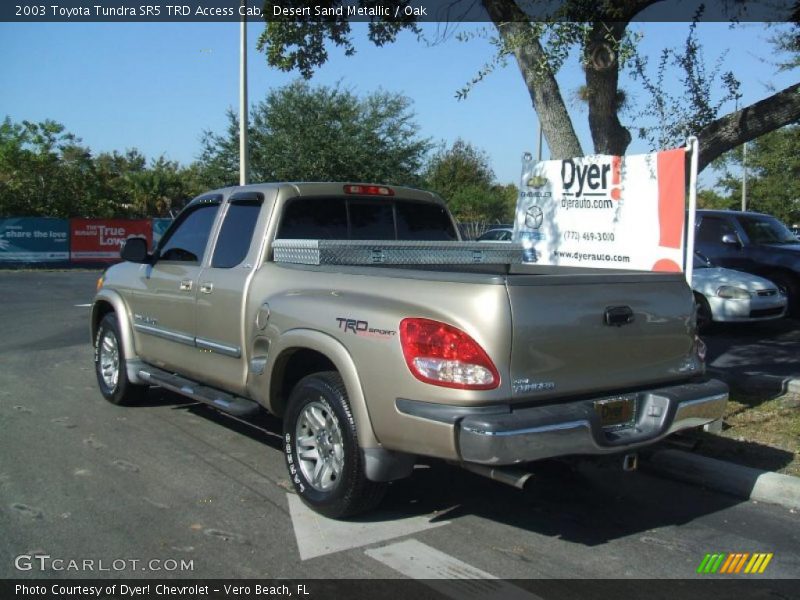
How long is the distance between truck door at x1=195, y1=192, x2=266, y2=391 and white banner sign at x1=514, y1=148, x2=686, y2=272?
3.14m

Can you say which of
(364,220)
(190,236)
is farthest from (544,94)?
(190,236)

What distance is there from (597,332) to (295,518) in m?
2.05

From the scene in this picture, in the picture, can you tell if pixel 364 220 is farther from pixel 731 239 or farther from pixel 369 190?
pixel 731 239

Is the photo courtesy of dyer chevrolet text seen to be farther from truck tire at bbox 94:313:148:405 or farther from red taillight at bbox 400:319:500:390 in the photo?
truck tire at bbox 94:313:148:405

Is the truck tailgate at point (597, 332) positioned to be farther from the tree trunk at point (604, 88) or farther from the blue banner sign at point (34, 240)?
the blue banner sign at point (34, 240)

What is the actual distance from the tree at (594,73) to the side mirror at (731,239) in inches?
222

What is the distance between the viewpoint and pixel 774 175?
101ft

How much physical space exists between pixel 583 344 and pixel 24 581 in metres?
3.00

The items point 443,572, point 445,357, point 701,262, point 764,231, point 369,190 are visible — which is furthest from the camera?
point 764,231

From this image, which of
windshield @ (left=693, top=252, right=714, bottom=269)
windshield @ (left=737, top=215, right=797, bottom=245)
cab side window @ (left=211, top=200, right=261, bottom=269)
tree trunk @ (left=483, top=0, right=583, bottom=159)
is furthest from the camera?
windshield @ (left=737, top=215, right=797, bottom=245)

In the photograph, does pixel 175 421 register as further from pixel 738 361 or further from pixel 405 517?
pixel 738 361

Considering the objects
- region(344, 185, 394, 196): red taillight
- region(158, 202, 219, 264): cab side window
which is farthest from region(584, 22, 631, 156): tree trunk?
region(158, 202, 219, 264): cab side window

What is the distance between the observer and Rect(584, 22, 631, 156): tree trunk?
6.99m

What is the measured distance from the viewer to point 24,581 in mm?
3709
